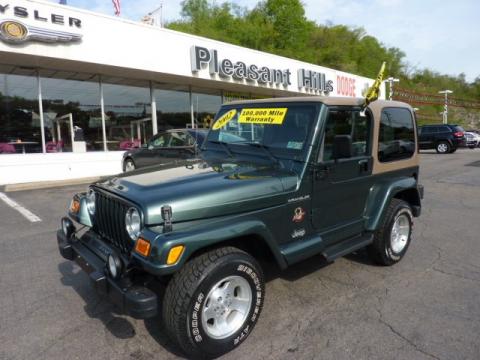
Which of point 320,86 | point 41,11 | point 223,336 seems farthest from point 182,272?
point 320,86

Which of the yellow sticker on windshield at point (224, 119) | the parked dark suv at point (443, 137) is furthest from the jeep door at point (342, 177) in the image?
the parked dark suv at point (443, 137)

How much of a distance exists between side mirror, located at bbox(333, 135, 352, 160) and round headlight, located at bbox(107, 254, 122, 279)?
6.47 feet

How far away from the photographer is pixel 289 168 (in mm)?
3197

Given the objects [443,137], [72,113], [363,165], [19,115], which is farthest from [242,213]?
[443,137]

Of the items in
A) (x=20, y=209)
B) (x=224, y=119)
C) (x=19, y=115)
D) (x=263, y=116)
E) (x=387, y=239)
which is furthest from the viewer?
(x=19, y=115)

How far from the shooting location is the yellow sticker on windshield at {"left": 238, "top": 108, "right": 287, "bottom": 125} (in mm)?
3487

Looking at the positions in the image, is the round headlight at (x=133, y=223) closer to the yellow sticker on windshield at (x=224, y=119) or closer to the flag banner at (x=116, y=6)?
the yellow sticker on windshield at (x=224, y=119)

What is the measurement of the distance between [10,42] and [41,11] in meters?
1.26

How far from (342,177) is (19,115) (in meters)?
11.6

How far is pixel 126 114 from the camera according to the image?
14.0 metres

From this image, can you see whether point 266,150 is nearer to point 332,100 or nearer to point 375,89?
point 332,100

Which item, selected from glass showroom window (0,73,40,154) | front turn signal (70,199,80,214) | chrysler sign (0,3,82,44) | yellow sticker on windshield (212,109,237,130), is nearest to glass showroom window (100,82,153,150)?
glass showroom window (0,73,40,154)

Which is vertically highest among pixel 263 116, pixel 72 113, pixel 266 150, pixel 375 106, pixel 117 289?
pixel 72 113

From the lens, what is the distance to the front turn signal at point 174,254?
91.2 inches
